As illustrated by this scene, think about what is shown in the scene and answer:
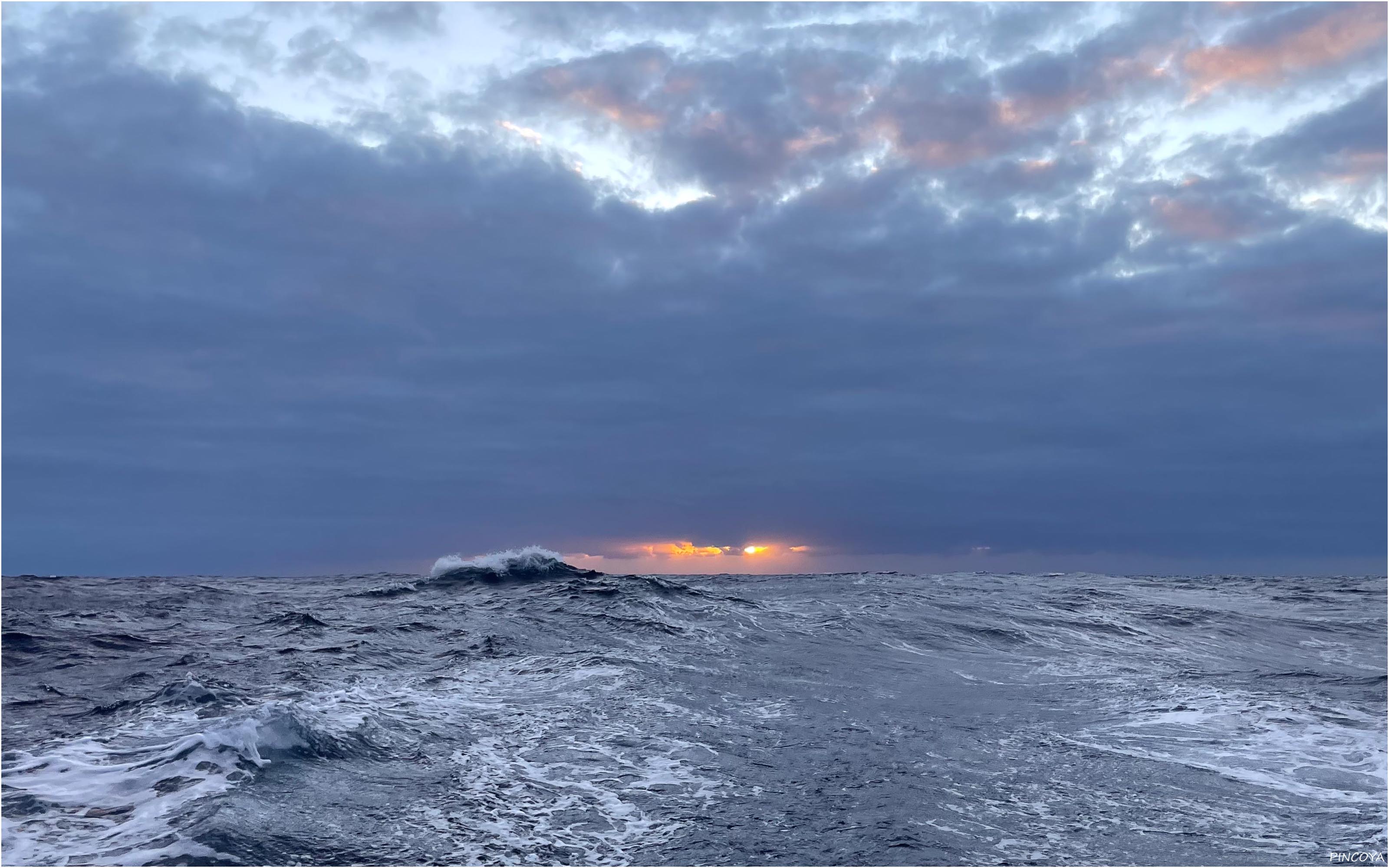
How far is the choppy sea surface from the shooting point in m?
8.45

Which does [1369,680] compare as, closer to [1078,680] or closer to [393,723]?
[1078,680]

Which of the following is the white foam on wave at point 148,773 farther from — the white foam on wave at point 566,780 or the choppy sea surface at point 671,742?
the white foam on wave at point 566,780

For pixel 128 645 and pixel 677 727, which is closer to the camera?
pixel 677 727

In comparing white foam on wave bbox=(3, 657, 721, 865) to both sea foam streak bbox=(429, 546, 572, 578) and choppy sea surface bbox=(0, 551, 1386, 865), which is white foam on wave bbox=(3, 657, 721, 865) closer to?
choppy sea surface bbox=(0, 551, 1386, 865)

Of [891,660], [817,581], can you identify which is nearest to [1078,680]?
[891,660]

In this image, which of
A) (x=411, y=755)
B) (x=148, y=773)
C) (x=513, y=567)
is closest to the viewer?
(x=148, y=773)

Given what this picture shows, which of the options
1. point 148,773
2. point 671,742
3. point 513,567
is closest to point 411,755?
point 148,773

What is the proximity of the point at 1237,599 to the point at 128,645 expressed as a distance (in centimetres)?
4048

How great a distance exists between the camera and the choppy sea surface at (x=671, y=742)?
845 cm

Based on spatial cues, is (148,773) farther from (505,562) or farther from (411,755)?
(505,562)

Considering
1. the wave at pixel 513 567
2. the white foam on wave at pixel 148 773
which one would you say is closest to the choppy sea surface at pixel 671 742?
the white foam on wave at pixel 148 773

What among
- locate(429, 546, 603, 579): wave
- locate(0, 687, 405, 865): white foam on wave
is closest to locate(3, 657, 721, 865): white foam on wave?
locate(0, 687, 405, 865): white foam on wave

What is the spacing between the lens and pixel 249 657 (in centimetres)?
1692

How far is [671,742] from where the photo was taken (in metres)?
11.9
